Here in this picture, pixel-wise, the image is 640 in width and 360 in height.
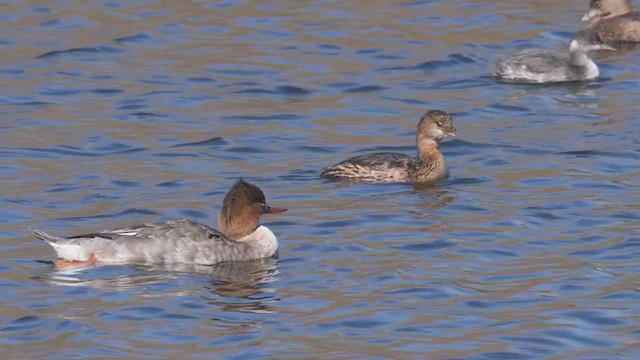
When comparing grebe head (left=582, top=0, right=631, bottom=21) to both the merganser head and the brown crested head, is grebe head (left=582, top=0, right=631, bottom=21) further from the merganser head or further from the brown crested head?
the merganser head

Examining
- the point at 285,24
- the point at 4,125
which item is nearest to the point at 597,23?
the point at 285,24

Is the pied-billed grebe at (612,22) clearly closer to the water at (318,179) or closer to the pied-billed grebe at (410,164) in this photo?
Answer: the water at (318,179)

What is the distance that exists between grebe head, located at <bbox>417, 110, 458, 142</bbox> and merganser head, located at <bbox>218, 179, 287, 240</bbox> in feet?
12.1

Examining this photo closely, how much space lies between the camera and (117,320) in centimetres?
1211

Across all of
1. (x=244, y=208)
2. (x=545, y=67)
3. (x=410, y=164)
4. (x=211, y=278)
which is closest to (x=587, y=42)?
(x=545, y=67)

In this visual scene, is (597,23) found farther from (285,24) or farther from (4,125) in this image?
(4,125)

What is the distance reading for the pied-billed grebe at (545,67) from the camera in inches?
845

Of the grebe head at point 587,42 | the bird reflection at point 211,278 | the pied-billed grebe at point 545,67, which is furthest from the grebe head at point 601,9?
the bird reflection at point 211,278

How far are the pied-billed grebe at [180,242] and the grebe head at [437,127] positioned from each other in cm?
370

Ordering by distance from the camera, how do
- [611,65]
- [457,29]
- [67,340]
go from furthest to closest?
[457,29] → [611,65] → [67,340]

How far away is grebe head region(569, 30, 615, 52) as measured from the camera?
22.0 metres

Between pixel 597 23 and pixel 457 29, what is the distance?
200 cm

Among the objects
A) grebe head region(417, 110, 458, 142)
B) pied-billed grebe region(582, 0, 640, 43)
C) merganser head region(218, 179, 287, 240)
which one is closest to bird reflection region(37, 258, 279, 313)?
merganser head region(218, 179, 287, 240)

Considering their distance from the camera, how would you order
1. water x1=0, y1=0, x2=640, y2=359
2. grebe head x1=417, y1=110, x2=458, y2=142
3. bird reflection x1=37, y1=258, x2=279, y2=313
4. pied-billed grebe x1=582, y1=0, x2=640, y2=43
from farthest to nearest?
pied-billed grebe x1=582, y1=0, x2=640, y2=43, grebe head x1=417, y1=110, x2=458, y2=142, bird reflection x1=37, y1=258, x2=279, y2=313, water x1=0, y1=0, x2=640, y2=359
